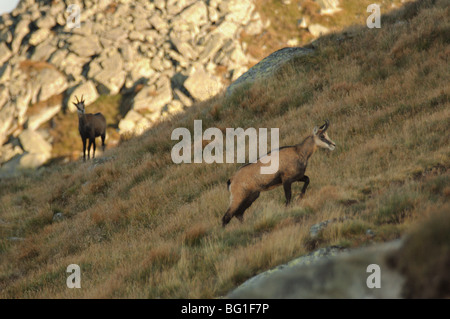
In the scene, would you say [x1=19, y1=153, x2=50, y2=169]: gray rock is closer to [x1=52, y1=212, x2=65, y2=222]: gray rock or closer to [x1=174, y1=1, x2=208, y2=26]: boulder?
[x1=52, y1=212, x2=65, y2=222]: gray rock

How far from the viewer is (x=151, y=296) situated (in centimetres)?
486

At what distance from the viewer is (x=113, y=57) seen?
36.8m

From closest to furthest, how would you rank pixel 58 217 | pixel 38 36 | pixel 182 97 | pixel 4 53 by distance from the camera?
pixel 58 217
pixel 182 97
pixel 4 53
pixel 38 36

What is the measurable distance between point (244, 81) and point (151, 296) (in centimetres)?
1297

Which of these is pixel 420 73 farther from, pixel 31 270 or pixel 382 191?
pixel 31 270

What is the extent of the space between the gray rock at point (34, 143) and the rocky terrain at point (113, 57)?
2.9 inches

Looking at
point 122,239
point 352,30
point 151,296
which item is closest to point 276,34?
point 352,30

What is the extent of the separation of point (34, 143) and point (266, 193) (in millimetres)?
27233

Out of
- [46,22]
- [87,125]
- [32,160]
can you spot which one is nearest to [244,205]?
[87,125]

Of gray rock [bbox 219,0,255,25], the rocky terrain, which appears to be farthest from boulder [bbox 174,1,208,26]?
gray rock [bbox 219,0,255,25]

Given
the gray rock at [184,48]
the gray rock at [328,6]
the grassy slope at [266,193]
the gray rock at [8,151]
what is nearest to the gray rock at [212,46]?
the gray rock at [184,48]

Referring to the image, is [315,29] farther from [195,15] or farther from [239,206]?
[239,206]

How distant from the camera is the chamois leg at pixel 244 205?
22.0ft

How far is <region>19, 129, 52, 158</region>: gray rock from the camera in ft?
99.2
